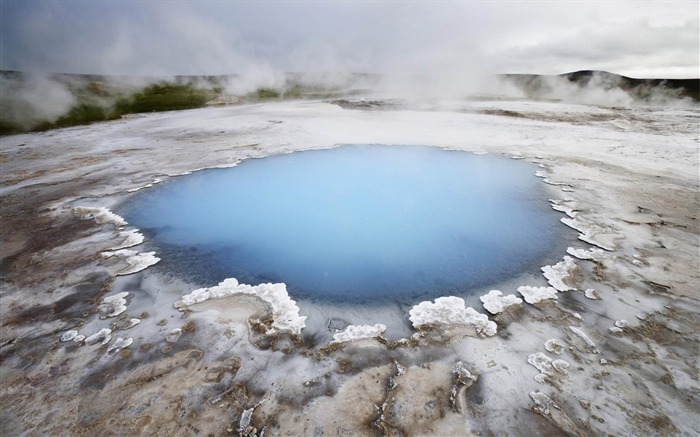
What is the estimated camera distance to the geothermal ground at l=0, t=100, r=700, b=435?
296cm

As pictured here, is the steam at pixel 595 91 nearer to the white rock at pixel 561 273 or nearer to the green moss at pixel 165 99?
the white rock at pixel 561 273

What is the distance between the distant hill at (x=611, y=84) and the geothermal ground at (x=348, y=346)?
133 feet

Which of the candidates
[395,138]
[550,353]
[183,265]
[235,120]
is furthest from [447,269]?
[235,120]

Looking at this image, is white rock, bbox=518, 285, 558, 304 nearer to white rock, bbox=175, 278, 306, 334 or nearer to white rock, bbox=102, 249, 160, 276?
white rock, bbox=175, 278, 306, 334

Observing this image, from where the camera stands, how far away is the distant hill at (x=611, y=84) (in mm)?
38791

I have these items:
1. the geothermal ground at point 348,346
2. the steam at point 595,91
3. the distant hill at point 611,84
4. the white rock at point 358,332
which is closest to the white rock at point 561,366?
the geothermal ground at point 348,346

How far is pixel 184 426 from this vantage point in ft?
9.47

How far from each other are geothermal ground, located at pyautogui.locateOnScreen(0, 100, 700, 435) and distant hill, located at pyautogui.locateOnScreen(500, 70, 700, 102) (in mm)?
40605

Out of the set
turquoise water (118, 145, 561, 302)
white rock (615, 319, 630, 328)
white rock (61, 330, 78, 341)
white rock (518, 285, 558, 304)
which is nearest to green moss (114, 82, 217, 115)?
turquoise water (118, 145, 561, 302)

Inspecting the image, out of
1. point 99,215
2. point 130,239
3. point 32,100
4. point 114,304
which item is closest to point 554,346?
point 114,304

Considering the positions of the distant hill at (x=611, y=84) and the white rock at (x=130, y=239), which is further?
the distant hill at (x=611, y=84)

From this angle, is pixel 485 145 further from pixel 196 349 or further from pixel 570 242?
pixel 196 349

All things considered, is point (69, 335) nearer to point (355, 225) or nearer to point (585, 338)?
point (355, 225)

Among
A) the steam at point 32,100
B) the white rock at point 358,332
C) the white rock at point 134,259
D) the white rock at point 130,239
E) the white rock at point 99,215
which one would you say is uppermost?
the steam at point 32,100
